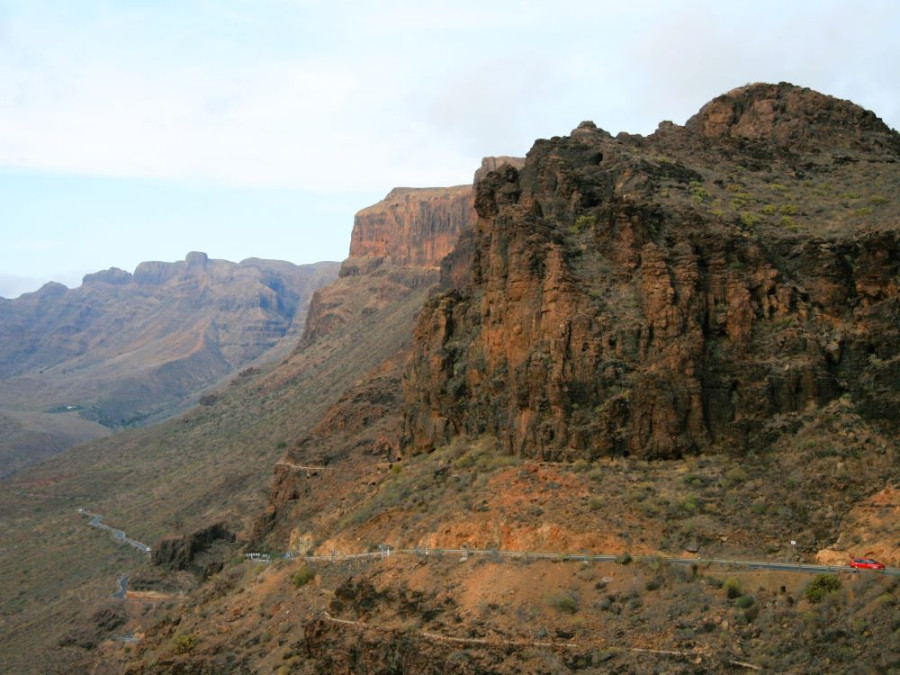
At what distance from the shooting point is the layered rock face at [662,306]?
35.2m

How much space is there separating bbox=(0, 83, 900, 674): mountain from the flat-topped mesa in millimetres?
100541

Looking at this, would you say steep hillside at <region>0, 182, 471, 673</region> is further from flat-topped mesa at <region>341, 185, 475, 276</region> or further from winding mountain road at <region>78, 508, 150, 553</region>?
flat-topped mesa at <region>341, 185, 475, 276</region>

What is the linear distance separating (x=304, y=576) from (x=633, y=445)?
532 inches

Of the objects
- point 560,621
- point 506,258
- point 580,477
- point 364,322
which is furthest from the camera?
point 364,322

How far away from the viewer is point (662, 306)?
121ft

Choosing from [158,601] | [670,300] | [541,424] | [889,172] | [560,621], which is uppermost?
[889,172]

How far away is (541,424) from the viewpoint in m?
37.3

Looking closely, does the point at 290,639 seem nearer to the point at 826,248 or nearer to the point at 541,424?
the point at 541,424

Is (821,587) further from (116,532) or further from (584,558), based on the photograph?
(116,532)

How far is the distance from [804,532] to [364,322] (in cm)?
11348

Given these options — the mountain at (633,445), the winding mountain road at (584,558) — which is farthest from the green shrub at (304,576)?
the winding mountain road at (584,558)

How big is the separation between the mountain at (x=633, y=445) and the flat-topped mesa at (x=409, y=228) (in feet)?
330

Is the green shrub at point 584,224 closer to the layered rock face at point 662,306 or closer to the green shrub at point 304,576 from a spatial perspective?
the layered rock face at point 662,306

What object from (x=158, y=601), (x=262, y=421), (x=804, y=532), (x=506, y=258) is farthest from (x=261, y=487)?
(x=804, y=532)
